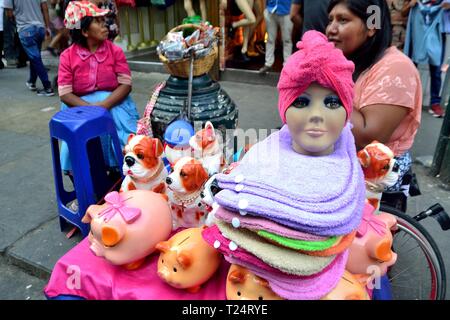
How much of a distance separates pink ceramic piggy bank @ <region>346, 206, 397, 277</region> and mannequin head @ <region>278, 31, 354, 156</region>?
0.36 meters

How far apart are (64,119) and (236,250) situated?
1438mm

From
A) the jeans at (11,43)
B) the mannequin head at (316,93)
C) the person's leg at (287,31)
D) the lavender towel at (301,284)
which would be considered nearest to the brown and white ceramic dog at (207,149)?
the mannequin head at (316,93)

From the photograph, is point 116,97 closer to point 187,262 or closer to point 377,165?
point 187,262

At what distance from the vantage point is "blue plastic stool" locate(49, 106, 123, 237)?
6.93 feet

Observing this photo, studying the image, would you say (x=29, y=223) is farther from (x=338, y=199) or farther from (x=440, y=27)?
(x=440, y=27)

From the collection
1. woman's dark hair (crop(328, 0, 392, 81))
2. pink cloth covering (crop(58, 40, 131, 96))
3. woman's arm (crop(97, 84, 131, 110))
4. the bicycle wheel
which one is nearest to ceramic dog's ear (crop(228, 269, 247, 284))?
the bicycle wheel

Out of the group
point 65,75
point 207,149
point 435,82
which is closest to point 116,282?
point 207,149

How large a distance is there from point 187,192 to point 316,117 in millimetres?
655

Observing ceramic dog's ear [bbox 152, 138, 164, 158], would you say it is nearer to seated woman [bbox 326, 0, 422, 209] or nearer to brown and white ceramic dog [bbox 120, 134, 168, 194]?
brown and white ceramic dog [bbox 120, 134, 168, 194]

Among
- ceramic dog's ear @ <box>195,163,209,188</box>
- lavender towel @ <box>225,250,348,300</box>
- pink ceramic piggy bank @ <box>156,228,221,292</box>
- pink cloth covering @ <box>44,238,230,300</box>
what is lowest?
pink cloth covering @ <box>44,238,230,300</box>

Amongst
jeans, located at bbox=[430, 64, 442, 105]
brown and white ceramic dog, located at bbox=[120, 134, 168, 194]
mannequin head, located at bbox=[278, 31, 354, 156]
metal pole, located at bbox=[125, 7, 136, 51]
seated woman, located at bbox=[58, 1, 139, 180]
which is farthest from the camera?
metal pole, located at bbox=[125, 7, 136, 51]

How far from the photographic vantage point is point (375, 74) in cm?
167

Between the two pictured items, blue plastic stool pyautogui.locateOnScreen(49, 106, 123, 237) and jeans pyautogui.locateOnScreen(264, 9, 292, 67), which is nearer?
blue plastic stool pyautogui.locateOnScreen(49, 106, 123, 237)
